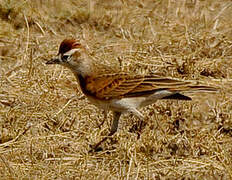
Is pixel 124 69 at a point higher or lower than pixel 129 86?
higher

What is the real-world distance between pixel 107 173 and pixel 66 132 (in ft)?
3.41

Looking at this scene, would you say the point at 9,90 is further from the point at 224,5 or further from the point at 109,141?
the point at 224,5

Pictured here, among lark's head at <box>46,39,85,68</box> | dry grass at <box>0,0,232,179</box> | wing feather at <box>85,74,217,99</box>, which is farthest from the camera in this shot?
lark's head at <box>46,39,85,68</box>

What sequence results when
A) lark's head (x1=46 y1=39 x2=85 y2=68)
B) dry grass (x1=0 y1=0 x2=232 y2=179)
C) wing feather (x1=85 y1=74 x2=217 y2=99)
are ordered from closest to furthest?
dry grass (x1=0 y1=0 x2=232 y2=179) → wing feather (x1=85 y1=74 x2=217 y2=99) → lark's head (x1=46 y1=39 x2=85 y2=68)

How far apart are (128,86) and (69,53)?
2.23 ft

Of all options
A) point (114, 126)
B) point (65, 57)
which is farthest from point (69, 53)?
point (114, 126)

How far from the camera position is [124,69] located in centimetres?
811

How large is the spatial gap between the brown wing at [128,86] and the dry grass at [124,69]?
1.72 feet

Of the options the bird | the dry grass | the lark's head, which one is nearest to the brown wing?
the bird

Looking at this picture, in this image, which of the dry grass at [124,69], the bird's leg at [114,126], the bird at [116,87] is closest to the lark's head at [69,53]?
the bird at [116,87]

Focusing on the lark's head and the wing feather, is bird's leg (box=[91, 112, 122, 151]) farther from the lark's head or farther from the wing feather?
the lark's head

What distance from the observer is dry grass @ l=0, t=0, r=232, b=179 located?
19.9 ft

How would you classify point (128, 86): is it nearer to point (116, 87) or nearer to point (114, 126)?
point (116, 87)

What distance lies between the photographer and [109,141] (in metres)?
6.51
